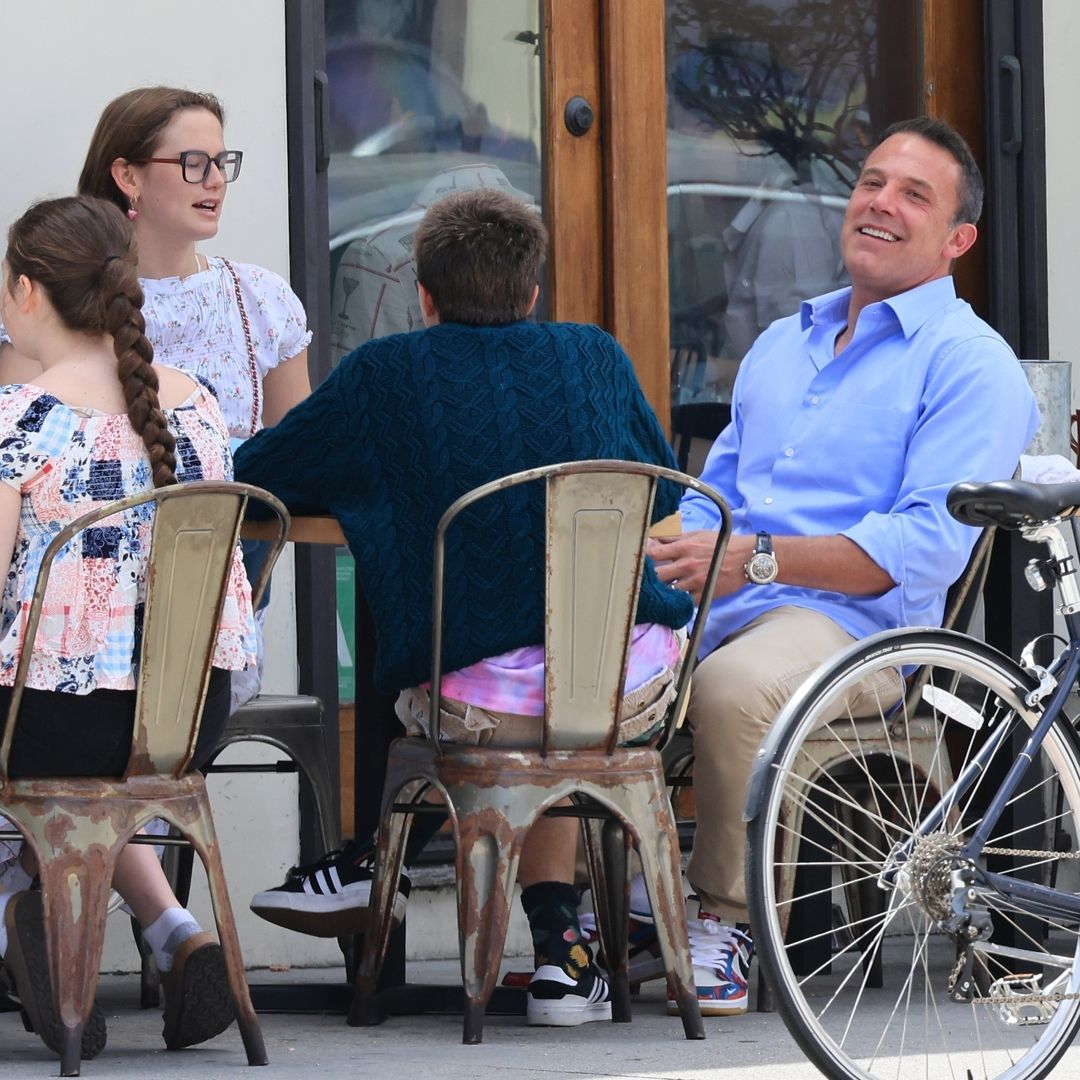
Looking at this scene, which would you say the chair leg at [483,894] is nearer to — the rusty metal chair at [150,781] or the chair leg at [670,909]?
the chair leg at [670,909]

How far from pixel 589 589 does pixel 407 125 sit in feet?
6.51

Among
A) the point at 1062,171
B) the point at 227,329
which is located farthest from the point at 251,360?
the point at 1062,171

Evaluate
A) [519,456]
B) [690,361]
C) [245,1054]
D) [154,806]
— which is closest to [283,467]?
[519,456]

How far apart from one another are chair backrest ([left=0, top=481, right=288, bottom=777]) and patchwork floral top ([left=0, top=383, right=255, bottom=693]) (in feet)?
0.13

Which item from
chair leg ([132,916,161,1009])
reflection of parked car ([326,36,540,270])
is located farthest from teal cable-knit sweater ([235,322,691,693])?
reflection of parked car ([326,36,540,270])

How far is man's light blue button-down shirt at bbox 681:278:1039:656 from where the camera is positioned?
12.7ft

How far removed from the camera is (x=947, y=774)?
3.65 metres

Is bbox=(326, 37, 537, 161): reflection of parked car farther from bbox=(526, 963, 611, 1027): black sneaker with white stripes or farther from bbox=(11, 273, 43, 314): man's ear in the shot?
bbox=(526, 963, 611, 1027): black sneaker with white stripes

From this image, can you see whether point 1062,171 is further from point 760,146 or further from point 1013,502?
point 1013,502

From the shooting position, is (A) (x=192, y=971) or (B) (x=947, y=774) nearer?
(A) (x=192, y=971)

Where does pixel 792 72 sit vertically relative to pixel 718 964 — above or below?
above

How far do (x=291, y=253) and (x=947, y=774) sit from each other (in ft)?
6.26

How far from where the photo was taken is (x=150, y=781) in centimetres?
327

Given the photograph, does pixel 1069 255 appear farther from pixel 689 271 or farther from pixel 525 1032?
pixel 525 1032
